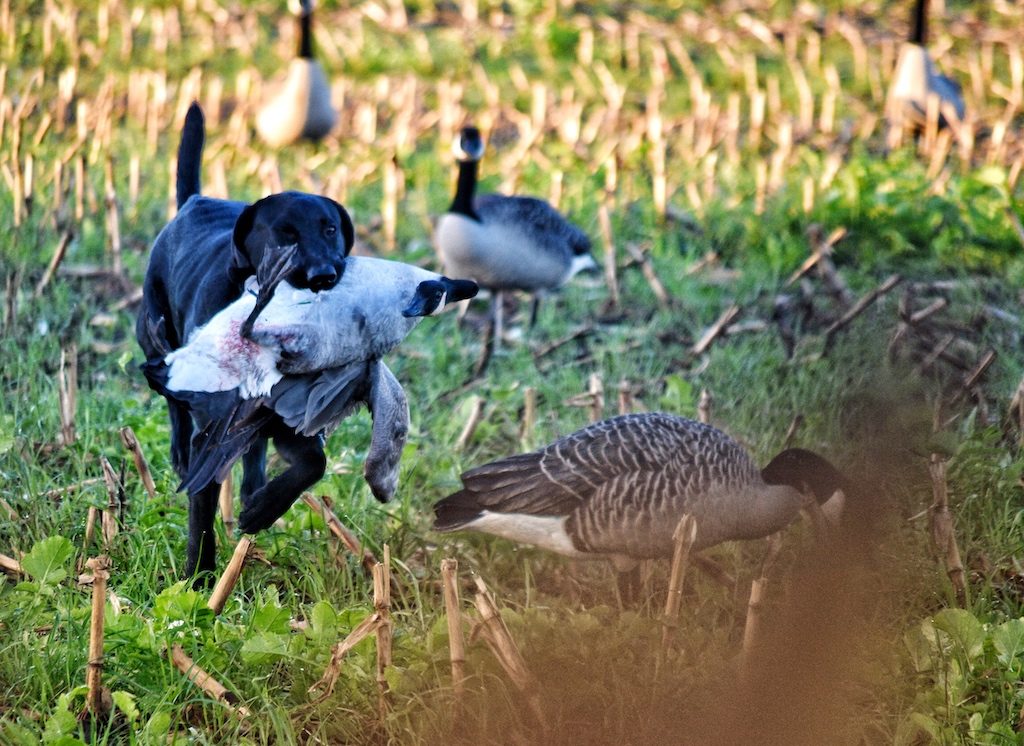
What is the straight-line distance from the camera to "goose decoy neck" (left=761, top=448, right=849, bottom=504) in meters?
4.04

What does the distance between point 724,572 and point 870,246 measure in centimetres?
391

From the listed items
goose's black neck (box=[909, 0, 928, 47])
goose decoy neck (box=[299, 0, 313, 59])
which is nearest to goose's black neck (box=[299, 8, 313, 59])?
goose decoy neck (box=[299, 0, 313, 59])

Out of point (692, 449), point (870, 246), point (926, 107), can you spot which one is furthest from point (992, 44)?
point (692, 449)

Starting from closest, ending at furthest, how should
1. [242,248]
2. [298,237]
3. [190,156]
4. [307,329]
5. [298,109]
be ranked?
[307,329], [298,237], [242,248], [190,156], [298,109]

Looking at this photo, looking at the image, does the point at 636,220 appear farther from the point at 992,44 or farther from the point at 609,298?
the point at 992,44

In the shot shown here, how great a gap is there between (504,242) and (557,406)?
5.09 feet

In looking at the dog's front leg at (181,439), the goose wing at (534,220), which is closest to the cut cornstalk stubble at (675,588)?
the dog's front leg at (181,439)

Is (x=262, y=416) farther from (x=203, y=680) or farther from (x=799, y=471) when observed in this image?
(x=799, y=471)

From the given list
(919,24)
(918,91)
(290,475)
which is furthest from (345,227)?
(919,24)

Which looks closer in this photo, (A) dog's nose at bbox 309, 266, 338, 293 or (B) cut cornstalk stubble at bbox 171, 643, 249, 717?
(A) dog's nose at bbox 309, 266, 338, 293

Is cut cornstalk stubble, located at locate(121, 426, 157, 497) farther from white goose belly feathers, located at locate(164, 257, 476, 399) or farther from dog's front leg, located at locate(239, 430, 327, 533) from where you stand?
white goose belly feathers, located at locate(164, 257, 476, 399)

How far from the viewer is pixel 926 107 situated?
10.2 meters

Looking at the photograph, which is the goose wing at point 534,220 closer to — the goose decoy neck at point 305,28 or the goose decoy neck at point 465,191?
the goose decoy neck at point 465,191

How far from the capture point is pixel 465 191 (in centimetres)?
729
